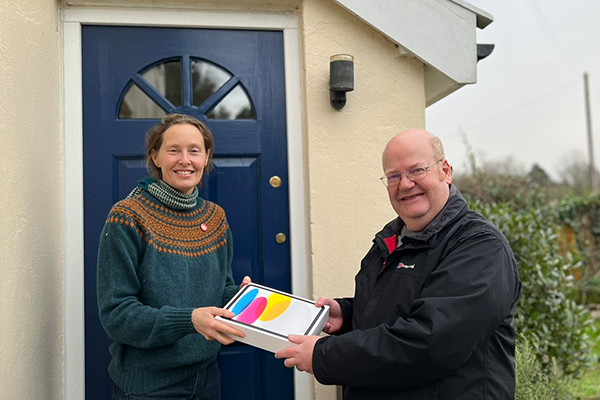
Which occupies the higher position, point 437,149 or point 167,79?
point 167,79

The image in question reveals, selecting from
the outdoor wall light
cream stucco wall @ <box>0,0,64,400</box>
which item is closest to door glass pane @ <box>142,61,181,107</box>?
cream stucco wall @ <box>0,0,64,400</box>

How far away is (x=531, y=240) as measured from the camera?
14.5 feet

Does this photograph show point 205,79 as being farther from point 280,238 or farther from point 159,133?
point 280,238

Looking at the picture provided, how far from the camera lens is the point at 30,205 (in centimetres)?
221

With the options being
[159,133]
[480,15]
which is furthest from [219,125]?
[480,15]

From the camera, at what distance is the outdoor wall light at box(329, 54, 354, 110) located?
2820 millimetres

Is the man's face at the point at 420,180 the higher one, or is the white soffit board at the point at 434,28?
the white soffit board at the point at 434,28

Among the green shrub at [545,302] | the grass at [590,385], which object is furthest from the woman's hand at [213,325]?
the grass at [590,385]

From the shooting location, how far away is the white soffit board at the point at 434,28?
2.93 m

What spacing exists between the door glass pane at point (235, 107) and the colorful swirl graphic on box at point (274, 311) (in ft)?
4.12

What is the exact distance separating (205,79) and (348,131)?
0.94 metres

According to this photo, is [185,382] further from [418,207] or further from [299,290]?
[418,207]

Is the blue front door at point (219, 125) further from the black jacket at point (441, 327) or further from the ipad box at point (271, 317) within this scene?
the black jacket at point (441, 327)

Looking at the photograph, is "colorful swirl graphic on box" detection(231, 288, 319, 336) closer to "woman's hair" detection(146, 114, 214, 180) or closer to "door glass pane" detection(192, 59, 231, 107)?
"woman's hair" detection(146, 114, 214, 180)
